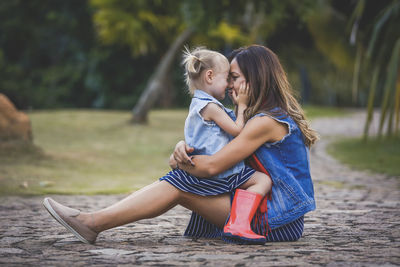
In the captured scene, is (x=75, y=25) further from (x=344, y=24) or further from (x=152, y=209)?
(x=152, y=209)

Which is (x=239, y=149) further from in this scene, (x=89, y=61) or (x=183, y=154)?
(x=89, y=61)

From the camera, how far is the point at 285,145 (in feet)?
10.8

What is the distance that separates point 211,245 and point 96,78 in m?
25.3

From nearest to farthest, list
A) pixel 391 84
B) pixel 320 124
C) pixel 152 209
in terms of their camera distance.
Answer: pixel 152 209, pixel 391 84, pixel 320 124

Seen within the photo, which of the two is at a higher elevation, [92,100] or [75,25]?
[75,25]

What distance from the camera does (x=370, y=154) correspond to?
956 cm

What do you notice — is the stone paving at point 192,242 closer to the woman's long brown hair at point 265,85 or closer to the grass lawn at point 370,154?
the woman's long brown hair at point 265,85

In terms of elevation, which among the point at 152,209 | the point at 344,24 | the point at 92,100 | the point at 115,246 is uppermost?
the point at 344,24

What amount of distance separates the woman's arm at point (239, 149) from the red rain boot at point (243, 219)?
20 cm

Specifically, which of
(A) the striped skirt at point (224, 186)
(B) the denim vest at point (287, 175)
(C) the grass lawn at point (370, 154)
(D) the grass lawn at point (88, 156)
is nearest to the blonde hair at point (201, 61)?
(B) the denim vest at point (287, 175)

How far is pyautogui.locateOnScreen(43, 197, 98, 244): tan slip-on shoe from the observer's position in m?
3.13

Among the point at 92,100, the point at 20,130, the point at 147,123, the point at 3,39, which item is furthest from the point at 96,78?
the point at 20,130

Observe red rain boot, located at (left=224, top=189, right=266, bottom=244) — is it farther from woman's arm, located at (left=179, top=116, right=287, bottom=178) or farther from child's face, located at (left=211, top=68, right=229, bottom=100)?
child's face, located at (left=211, top=68, right=229, bottom=100)

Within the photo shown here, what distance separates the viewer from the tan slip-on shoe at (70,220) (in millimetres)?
3127
